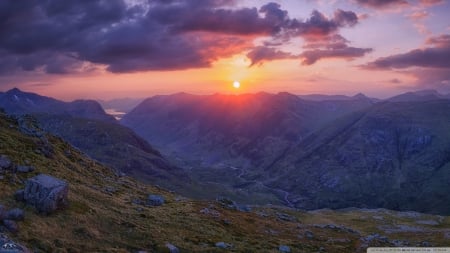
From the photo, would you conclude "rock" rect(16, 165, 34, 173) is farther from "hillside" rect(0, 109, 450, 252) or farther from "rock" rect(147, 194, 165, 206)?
"rock" rect(147, 194, 165, 206)

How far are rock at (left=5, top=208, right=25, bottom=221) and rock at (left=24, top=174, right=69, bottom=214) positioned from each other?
11.5 feet

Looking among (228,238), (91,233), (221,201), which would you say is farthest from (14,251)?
(221,201)

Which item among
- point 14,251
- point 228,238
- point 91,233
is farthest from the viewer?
point 228,238

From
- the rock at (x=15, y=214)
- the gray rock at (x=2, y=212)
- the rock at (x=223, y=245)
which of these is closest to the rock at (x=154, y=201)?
the rock at (x=223, y=245)

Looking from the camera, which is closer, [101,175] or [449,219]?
[101,175]

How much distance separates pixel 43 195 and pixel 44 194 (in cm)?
15

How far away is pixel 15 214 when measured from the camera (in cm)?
4306

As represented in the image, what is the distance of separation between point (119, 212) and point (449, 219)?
17974 cm

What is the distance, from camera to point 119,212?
59.8 m

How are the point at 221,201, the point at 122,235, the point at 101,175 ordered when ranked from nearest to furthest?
the point at 122,235 → the point at 101,175 → the point at 221,201

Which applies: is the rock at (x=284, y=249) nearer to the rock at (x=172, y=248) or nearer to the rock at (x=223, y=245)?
the rock at (x=223, y=245)

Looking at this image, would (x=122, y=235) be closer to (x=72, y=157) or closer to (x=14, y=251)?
(x=14, y=251)

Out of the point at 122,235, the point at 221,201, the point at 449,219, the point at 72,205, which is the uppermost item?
the point at 72,205

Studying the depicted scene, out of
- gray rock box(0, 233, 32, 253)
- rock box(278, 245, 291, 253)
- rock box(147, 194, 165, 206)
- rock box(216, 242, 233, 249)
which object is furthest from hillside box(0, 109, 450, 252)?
gray rock box(0, 233, 32, 253)
